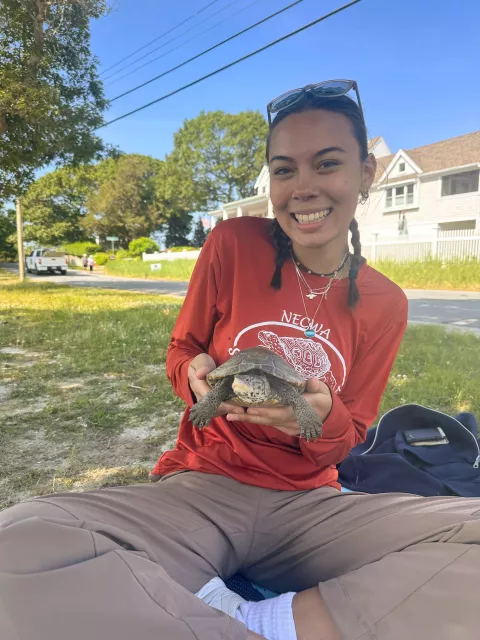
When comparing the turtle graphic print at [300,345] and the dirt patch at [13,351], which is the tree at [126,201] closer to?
the dirt patch at [13,351]

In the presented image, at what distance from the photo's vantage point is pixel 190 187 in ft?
145

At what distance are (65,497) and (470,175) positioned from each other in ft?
67.0

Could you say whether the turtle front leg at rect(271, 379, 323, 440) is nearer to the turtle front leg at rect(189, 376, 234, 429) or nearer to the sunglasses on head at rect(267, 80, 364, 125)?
the turtle front leg at rect(189, 376, 234, 429)

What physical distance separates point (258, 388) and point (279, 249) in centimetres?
68

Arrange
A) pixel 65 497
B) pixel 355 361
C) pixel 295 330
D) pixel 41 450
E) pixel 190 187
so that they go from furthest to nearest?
pixel 190 187
pixel 41 450
pixel 355 361
pixel 295 330
pixel 65 497

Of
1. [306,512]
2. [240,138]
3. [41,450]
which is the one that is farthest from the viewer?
[240,138]

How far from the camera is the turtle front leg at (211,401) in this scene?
59.7 inches

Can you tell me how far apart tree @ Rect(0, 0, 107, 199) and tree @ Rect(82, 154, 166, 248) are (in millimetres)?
37365

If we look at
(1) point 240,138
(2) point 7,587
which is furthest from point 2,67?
(1) point 240,138

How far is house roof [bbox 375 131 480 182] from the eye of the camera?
17438 mm

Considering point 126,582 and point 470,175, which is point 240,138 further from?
point 126,582

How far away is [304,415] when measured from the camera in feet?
4.81

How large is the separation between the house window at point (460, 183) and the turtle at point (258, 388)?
770 inches

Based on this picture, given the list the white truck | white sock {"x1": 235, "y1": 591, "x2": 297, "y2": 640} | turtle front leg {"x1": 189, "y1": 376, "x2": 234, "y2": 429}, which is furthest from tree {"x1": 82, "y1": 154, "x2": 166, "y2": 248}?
white sock {"x1": 235, "y1": 591, "x2": 297, "y2": 640}
